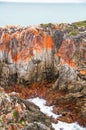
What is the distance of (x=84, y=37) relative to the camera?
218 ft

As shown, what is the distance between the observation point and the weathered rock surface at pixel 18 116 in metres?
42.8

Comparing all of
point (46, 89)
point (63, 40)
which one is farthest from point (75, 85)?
point (63, 40)

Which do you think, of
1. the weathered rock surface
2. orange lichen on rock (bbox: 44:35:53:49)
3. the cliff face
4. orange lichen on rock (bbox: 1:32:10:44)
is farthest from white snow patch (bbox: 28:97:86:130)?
orange lichen on rock (bbox: 1:32:10:44)

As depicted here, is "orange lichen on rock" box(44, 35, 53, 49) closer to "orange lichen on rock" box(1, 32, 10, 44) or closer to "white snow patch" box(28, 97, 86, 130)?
"orange lichen on rock" box(1, 32, 10, 44)

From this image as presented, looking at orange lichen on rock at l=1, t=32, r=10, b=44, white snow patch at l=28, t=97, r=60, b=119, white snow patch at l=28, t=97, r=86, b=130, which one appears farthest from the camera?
orange lichen on rock at l=1, t=32, r=10, b=44

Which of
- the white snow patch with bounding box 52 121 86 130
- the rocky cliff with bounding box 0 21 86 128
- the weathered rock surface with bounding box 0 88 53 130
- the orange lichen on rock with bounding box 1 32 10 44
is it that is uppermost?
the orange lichen on rock with bounding box 1 32 10 44

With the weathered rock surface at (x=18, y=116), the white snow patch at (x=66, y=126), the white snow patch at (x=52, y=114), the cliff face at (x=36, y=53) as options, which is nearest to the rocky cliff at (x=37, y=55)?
the cliff face at (x=36, y=53)

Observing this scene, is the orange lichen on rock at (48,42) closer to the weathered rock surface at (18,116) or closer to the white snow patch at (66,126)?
the weathered rock surface at (18,116)

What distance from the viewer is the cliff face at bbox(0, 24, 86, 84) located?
63500 mm

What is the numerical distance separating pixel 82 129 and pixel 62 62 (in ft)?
51.2

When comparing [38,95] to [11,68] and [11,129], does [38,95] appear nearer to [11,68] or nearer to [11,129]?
[11,68]

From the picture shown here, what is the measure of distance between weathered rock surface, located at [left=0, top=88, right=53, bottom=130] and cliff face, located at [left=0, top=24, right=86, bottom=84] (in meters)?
14.1

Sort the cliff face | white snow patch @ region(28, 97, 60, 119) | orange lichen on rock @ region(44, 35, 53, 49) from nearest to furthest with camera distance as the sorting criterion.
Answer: white snow patch @ region(28, 97, 60, 119), the cliff face, orange lichen on rock @ region(44, 35, 53, 49)

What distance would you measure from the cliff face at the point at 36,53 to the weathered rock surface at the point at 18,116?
14.1 metres
